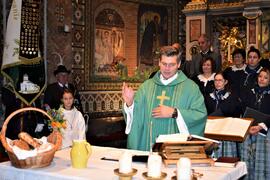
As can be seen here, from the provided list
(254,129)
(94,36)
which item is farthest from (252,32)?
(254,129)

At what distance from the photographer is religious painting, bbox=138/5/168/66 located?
12.3 metres

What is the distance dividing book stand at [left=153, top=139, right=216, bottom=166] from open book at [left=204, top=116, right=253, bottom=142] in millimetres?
2137

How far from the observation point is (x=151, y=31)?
1263 cm

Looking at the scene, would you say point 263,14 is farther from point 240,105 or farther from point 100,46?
point 240,105

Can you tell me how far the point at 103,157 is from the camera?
146 inches

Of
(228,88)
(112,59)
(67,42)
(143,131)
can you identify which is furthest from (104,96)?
(143,131)

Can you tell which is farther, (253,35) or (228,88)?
(253,35)

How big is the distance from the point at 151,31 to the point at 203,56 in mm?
4486

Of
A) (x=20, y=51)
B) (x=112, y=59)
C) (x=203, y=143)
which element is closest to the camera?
(x=203, y=143)

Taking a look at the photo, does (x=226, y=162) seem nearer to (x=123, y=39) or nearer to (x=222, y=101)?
(x=222, y=101)

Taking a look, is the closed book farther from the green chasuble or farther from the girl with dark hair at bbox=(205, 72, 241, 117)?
the girl with dark hair at bbox=(205, 72, 241, 117)

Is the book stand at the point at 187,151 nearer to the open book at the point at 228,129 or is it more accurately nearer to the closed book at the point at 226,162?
the closed book at the point at 226,162

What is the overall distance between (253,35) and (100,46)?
3.64 metres

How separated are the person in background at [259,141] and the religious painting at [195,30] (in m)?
5.58
